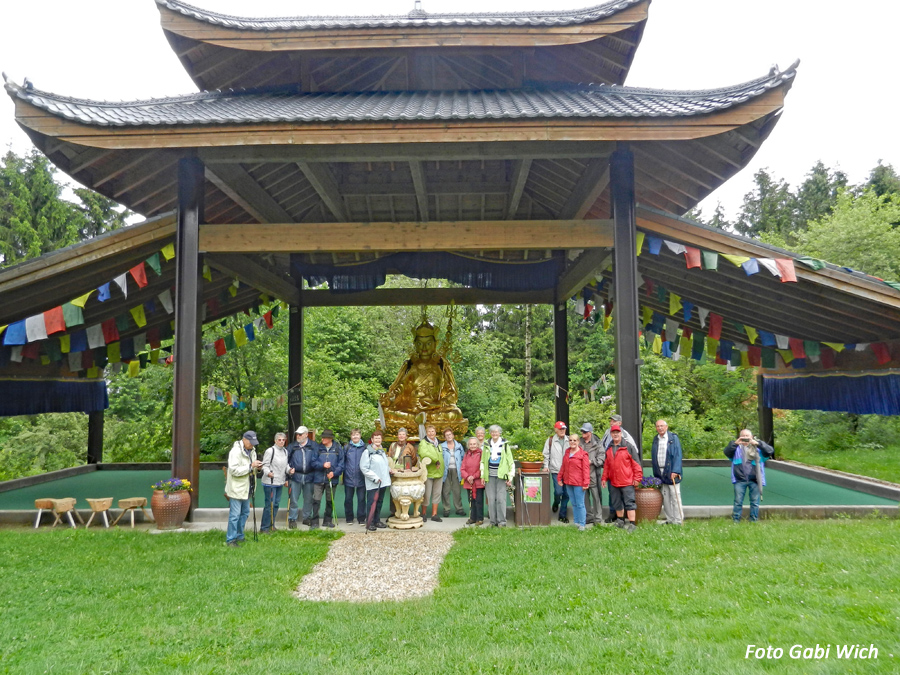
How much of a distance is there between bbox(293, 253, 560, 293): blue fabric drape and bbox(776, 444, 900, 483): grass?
833cm

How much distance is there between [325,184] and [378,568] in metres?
5.91

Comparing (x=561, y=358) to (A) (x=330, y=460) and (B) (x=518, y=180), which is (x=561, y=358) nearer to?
(B) (x=518, y=180)

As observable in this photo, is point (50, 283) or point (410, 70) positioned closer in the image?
point (50, 283)

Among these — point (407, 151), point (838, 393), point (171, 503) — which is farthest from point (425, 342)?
point (838, 393)

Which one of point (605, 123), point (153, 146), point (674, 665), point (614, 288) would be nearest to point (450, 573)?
point (674, 665)

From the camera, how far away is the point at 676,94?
8.42 meters

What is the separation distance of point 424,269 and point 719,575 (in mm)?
8401

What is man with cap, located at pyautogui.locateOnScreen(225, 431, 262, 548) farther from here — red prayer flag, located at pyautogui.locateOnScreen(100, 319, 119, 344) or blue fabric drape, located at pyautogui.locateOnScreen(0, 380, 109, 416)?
blue fabric drape, located at pyautogui.locateOnScreen(0, 380, 109, 416)

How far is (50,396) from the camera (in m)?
12.3

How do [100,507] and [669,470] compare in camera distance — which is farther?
[100,507]

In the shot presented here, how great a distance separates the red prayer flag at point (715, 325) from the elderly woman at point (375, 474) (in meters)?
6.61

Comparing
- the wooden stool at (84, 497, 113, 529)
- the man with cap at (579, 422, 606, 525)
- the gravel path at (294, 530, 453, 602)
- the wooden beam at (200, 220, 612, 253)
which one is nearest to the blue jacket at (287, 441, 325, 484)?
the gravel path at (294, 530, 453, 602)

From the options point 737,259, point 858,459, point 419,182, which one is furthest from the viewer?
point 858,459

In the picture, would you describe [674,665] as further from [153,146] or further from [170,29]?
[170,29]
